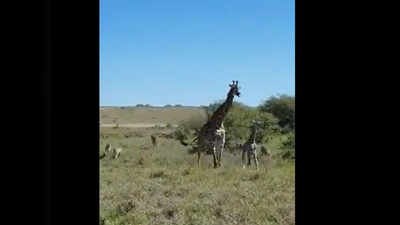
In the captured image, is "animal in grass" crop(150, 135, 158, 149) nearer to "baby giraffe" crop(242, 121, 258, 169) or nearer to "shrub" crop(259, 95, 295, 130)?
"baby giraffe" crop(242, 121, 258, 169)

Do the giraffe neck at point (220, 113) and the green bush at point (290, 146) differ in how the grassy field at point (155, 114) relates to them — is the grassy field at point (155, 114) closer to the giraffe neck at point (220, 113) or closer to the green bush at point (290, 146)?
the giraffe neck at point (220, 113)

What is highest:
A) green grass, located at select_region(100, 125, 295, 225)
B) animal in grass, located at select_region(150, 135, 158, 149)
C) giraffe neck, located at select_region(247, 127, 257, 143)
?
giraffe neck, located at select_region(247, 127, 257, 143)

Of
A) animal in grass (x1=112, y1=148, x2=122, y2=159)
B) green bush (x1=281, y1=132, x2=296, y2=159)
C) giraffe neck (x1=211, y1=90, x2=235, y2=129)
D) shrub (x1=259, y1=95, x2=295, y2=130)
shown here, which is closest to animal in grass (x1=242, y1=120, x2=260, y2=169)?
giraffe neck (x1=211, y1=90, x2=235, y2=129)

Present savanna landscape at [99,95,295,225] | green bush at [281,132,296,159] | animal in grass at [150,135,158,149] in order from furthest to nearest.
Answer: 1. animal in grass at [150,135,158,149]
2. savanna landscape at [99,95,295,225]
3. green bush at [281,132,296,159]

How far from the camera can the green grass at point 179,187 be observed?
110 inches

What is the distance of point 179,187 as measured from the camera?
3145 mm

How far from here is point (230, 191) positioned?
312 cm

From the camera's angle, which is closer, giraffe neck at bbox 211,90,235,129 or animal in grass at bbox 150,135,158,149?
giraffe neck at bbox 211,90,235,129

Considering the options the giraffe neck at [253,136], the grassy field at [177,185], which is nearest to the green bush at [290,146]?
the grassy field at [177,185]

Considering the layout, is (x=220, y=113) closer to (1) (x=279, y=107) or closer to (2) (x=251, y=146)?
(2) (x=251, y=146)

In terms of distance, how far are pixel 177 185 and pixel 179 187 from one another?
20 mm

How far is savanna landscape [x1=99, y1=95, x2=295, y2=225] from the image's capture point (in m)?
2.73
